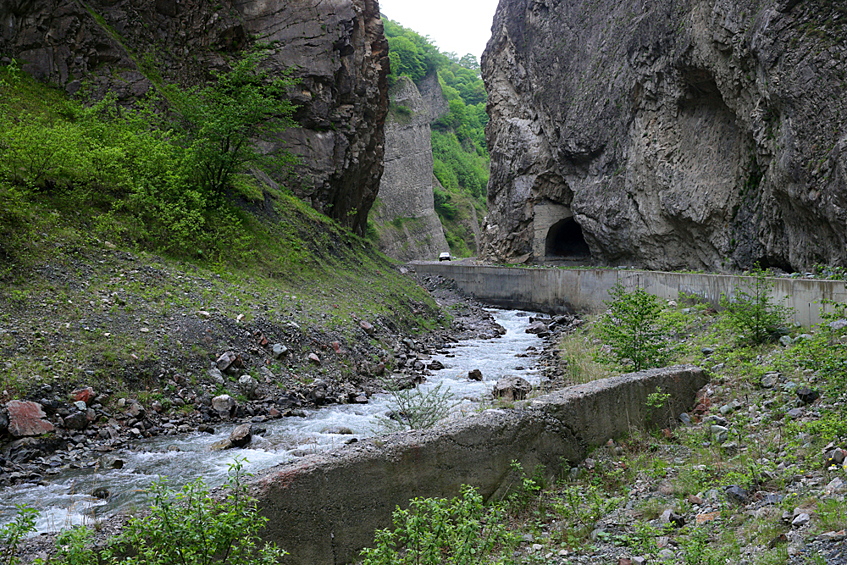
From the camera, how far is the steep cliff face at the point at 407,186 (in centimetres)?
5194

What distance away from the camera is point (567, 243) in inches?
1556

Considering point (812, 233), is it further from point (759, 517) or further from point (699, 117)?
point (759, 517)

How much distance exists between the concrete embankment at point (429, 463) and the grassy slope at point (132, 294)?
5168 mm

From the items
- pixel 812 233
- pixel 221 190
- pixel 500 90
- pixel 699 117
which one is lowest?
pixel 812 233

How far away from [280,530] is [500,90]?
38085 mm

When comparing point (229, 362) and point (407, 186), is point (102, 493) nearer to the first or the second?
point (229, 362)

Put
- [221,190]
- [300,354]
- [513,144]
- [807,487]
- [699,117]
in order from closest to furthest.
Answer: [807,487] → [300,354] → [221,190] → [699,117] → [513,144]

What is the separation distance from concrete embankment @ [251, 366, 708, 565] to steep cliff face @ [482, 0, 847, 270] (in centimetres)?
1125

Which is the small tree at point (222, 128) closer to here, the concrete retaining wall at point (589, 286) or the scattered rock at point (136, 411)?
the scattered rock at point (136, 411)

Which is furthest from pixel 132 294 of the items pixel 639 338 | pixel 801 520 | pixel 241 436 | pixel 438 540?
pixel 801 520

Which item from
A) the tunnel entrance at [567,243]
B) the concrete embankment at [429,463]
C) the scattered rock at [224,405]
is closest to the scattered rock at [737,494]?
the concrete embankment at [429,463]

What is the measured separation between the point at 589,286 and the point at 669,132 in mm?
7761

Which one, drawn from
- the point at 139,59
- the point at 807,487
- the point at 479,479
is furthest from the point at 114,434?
the point at 139,59

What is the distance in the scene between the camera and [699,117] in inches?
898
